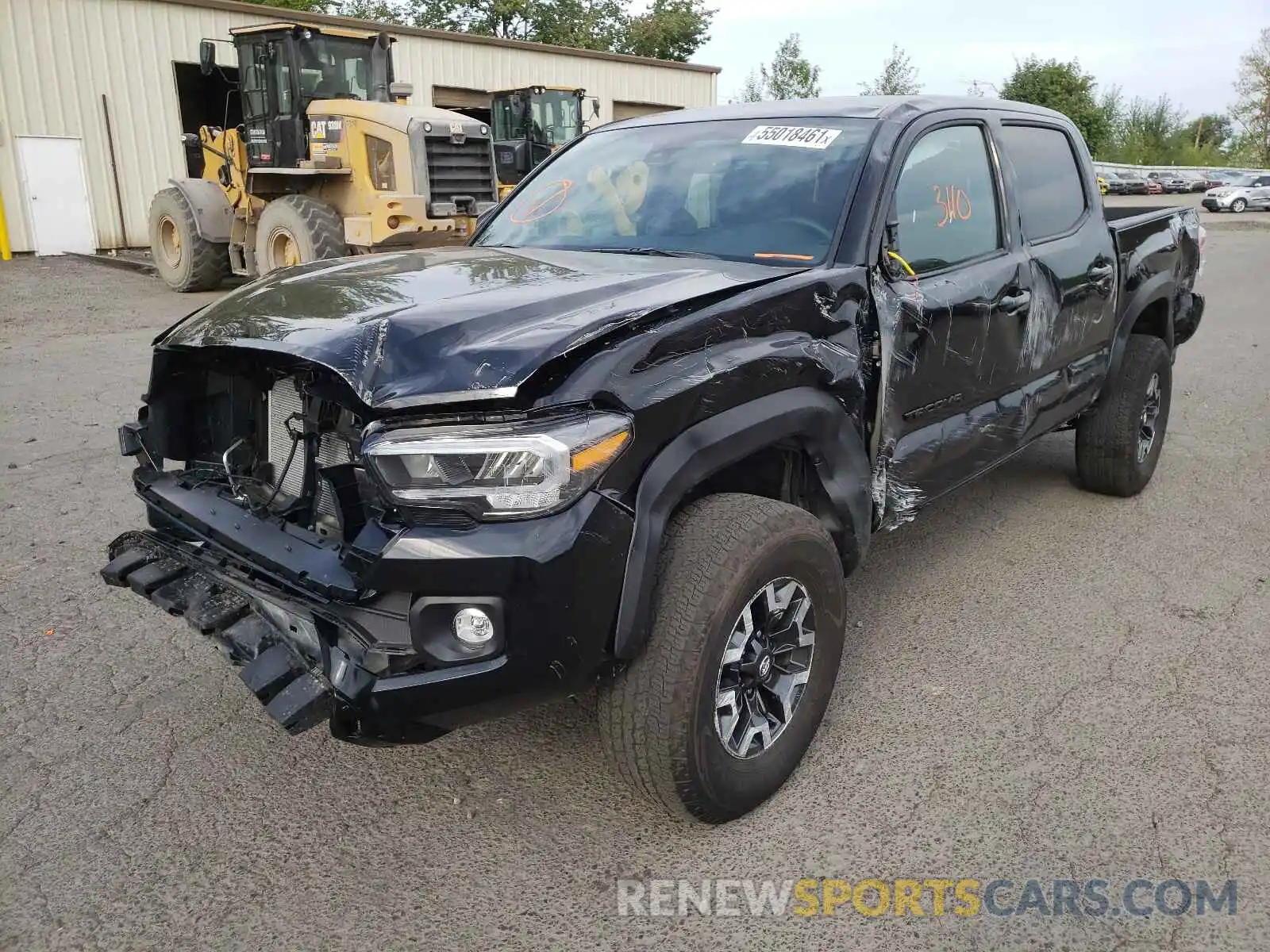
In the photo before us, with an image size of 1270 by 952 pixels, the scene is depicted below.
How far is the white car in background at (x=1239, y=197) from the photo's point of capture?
39156 millimetres

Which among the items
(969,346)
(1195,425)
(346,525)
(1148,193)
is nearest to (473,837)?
(346,525)

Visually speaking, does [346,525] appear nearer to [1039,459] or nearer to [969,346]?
[969,346]

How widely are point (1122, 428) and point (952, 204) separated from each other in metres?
1.95

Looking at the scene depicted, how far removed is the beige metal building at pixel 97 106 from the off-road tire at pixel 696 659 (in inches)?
669

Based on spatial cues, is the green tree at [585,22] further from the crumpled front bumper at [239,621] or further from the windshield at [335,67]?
the crumpled front bumper at [239,621]

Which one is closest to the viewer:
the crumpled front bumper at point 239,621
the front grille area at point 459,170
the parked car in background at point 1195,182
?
the crumpled front bumper at point 239,621

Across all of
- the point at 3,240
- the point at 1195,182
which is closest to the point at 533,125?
the point at 3,240

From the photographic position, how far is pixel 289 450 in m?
2.81

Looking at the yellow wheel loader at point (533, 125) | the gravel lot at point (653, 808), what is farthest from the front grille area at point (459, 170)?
the gravel lot at point (653, 808)

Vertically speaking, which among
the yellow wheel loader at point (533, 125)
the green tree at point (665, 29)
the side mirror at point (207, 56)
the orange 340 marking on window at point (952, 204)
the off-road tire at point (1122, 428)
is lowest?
the off-road tire at point (1122, 428)

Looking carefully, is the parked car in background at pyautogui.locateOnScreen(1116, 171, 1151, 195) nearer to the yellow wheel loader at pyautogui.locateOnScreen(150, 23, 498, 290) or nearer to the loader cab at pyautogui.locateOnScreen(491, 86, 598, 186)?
the loader cab at pyautogui.locateOnScreen(491, 86, 598, 186)

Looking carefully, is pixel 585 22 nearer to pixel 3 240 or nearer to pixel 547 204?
pixel 3 240

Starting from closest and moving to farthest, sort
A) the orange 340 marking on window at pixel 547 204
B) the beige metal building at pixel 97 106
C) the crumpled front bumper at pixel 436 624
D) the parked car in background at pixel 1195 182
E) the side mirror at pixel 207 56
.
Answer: the crumpled front bumper at pixel 436 624
the orange 340 marking on window at pixel 547 204
the side mirror at pixel 207 56
the beige metal building at pixel 97 106
the parked car in background at pixel 1195 182

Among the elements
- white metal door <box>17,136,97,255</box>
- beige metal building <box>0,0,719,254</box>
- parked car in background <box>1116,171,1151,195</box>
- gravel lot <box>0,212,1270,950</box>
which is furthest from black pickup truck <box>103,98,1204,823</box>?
parked car in background <box>1116,171,1151,195</box>
